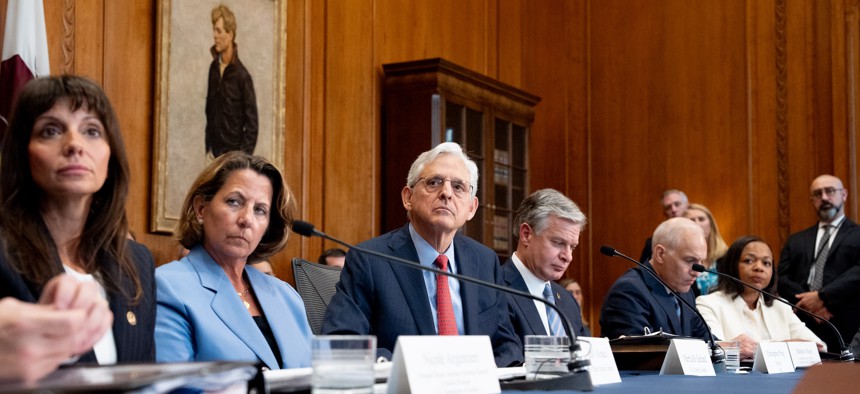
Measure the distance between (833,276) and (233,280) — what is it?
546 cm

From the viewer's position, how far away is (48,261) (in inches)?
80.0

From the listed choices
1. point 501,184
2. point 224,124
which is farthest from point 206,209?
point 501,184

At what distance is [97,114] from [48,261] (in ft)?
1.02

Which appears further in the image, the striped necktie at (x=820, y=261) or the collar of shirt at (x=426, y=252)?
the striped necktie at (x=820, y=261)

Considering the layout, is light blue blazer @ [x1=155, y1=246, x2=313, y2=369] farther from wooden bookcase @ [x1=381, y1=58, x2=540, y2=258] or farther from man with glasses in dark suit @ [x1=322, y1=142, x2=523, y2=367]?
wooden bookcase @ [x1=381, y1=58, x2=540, y2=258]

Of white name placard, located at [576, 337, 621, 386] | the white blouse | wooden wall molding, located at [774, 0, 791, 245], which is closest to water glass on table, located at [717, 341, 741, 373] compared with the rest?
white name placard, located at [576, 337, 621, 386]

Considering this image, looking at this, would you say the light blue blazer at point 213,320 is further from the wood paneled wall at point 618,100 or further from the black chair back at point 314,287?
the wood paneled wall at point 618,100

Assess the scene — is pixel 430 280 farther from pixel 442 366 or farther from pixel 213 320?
pixel 442 366

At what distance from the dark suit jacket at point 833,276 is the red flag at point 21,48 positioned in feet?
16.2

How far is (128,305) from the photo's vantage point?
7.20 ft

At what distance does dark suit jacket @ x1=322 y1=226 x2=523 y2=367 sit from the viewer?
3174 mm

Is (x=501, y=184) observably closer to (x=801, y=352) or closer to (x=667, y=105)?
(x=667, y=105)

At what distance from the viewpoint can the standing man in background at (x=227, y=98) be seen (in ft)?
21.1

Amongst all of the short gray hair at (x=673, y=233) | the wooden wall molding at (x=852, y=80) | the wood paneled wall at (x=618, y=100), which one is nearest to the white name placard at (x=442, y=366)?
the short gray hair at (x=673, y=233)
